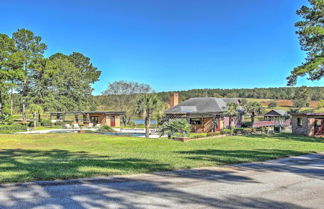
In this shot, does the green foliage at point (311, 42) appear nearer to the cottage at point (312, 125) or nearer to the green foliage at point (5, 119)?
the cottage at point (312, 125)

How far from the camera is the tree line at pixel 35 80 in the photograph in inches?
1483

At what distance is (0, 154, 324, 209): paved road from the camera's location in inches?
198

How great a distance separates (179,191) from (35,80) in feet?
146

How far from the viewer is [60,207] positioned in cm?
473

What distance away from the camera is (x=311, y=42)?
2183 centimetres

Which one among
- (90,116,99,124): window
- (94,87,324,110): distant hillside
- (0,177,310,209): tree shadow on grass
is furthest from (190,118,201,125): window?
(94,87,324,110): distant hillside

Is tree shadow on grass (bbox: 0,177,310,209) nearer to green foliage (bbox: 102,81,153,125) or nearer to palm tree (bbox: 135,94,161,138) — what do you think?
palm tree (bbox: 135,94,161,138)

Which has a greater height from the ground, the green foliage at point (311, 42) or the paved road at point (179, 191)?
the green foliage at point (311, 42)

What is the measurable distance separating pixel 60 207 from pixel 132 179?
2.47m

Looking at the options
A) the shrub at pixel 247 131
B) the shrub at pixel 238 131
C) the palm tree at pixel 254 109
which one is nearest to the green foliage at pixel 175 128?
the shrub at pixel 238 131

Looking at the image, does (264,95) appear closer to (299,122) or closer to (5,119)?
(299,122)

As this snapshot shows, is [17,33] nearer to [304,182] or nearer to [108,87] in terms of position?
[108,87]

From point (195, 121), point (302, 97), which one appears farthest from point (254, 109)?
point (302, 97)

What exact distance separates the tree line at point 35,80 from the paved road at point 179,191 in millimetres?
37002
